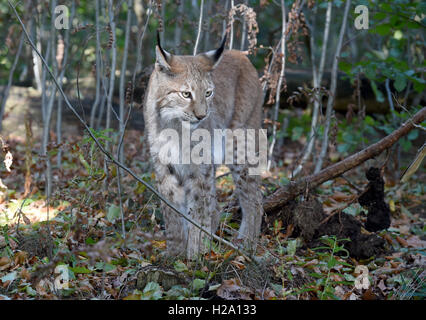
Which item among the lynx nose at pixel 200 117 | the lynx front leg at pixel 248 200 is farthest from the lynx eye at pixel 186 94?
the lynx front leg at pixel 248 200

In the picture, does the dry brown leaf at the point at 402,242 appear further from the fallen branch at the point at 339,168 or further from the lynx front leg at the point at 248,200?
the lynx front leg at the point at 248,200

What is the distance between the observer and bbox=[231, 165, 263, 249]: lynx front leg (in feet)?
17.3

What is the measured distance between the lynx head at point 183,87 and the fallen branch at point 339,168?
1.41 meters

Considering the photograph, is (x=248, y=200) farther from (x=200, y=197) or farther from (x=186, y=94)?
(x=186, y=94)

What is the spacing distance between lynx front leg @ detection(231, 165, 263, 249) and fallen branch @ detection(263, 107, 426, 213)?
123 millimetres

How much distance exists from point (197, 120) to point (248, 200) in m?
1.41

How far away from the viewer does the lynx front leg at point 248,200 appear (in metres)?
5.27

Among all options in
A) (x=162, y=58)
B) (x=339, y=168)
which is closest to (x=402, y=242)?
(x=339, y=168)

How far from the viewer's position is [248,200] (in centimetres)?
547

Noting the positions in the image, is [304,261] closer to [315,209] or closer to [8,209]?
[315,209]

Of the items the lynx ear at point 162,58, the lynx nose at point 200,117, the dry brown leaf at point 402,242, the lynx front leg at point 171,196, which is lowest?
the dry brown leaf at point 402,242

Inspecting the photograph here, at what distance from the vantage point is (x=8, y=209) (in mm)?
5496
